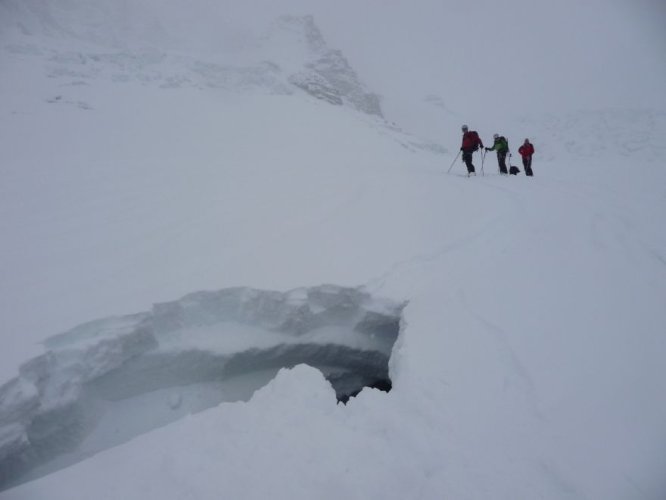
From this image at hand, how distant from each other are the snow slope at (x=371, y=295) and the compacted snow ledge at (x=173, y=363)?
0.11 meters

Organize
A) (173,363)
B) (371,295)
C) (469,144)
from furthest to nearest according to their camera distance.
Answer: (469,144) → (371,295) → (173,363)

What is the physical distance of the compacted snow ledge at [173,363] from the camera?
3371mm

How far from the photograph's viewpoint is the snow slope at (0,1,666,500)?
2.55 metres

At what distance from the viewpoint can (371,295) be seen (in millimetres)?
4633

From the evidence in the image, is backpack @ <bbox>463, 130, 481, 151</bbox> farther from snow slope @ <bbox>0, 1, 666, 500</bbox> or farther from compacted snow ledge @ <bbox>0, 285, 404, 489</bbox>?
compacted snow ledge @ <bbox>0, 285, 404, 489</bbox>

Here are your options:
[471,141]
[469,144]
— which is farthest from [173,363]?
[471,141]

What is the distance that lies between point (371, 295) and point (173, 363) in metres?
2.44

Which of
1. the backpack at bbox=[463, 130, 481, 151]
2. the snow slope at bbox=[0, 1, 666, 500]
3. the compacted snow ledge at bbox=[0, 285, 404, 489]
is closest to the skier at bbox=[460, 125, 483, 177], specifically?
the backpack at bbox=[463, 130, 481, 151]

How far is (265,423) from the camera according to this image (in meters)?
2.88

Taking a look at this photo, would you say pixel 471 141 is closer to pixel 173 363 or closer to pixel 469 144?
pixel 469 144

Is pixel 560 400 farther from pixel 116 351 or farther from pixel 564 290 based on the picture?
pixel 116 351

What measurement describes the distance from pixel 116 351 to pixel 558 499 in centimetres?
390

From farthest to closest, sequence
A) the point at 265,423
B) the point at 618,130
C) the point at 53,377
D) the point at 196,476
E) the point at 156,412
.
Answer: the point at 618,130
the point at 156,412
the point at 53,377
the point at 265,423
the point at 196,476

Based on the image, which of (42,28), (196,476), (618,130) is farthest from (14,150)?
(618,130)
